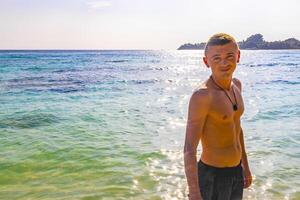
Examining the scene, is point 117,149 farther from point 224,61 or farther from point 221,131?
point 224,61

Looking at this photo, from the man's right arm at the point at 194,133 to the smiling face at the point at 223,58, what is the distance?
0.25 metres

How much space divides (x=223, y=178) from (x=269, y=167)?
169 inches

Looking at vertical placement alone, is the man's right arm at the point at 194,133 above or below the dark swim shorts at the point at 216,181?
above

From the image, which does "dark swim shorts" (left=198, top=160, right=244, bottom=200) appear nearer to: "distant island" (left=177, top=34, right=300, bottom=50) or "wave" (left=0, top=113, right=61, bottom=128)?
"wave" (left=0, top=113, right=61, bottom=128)

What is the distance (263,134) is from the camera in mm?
9914

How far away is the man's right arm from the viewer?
3004 millimetres

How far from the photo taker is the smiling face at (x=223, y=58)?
317cm

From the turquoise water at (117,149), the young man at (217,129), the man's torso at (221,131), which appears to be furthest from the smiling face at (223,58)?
the turquoise water at (117,149)

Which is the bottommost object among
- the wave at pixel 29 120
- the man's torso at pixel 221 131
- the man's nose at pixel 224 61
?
the wave at pixel 29 120

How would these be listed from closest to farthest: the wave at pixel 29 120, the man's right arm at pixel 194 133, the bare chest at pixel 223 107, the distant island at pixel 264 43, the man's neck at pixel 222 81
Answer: the man's right arm at pixel 194 133 → the bare chest at pixel 223 107 → the man's neck at pixel 222 81 → the wave at pixel 29 120 → the distant island at pixel 264 43

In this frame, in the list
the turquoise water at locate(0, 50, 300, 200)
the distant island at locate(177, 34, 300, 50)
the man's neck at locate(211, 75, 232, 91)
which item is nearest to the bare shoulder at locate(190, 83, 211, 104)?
the man's neck at locate(211, 75, 232, 91)

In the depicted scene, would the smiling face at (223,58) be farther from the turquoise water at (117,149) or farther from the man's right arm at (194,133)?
the turquoise water at (117,149)

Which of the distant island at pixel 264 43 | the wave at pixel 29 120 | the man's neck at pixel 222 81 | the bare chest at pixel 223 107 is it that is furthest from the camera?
the distant island at pixel 264 43

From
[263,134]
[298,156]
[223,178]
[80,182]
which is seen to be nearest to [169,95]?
[263,134]
